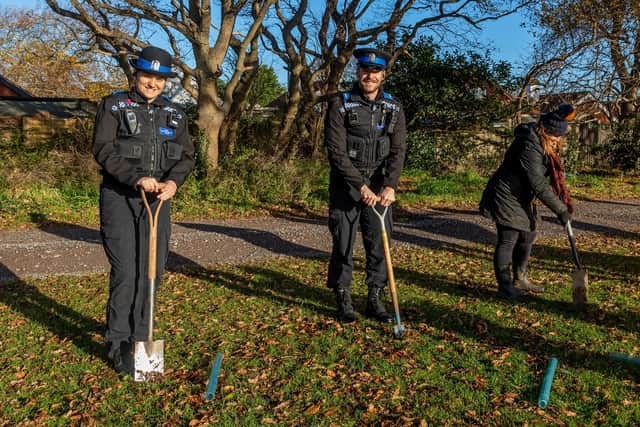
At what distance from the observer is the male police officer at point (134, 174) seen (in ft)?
13.4

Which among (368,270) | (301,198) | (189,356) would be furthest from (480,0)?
(189,356)

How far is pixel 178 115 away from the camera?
438 cm

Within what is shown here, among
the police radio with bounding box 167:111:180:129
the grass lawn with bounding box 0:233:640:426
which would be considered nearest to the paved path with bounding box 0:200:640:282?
the grass lawn with bounding box 0:233:640:426

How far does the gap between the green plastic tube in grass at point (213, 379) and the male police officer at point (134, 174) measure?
621 mm

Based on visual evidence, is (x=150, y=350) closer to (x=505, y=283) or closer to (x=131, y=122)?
(x=131, y=122)

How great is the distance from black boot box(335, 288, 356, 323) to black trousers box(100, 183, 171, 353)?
5.58 ft

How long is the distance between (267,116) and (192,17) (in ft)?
15.0

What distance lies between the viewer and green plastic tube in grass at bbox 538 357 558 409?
370cm

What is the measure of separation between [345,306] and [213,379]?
166cm

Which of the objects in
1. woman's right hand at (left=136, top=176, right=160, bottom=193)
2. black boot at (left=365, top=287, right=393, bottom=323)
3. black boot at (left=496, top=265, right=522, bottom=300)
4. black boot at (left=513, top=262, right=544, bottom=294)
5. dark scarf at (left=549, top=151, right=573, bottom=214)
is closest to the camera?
woman's right hand at (left=136, top=176, right=160, bottom=193)

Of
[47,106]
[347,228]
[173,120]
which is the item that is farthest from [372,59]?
[47,106]

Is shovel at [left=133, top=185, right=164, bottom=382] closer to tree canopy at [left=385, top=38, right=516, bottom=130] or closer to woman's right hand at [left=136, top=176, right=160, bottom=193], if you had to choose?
woman's right hand at [left=136, top=176, right=160, bottom=193]

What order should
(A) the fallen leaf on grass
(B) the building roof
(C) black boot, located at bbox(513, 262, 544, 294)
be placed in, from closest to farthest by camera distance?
(A) the fallen leaf on grass
(C) black boot, located at bbox(513, 262, 544, 294)
(B) the building roof

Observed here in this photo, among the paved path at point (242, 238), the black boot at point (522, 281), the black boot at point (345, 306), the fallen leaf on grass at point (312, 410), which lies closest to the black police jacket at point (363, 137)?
the black boot at point (345, 306)
